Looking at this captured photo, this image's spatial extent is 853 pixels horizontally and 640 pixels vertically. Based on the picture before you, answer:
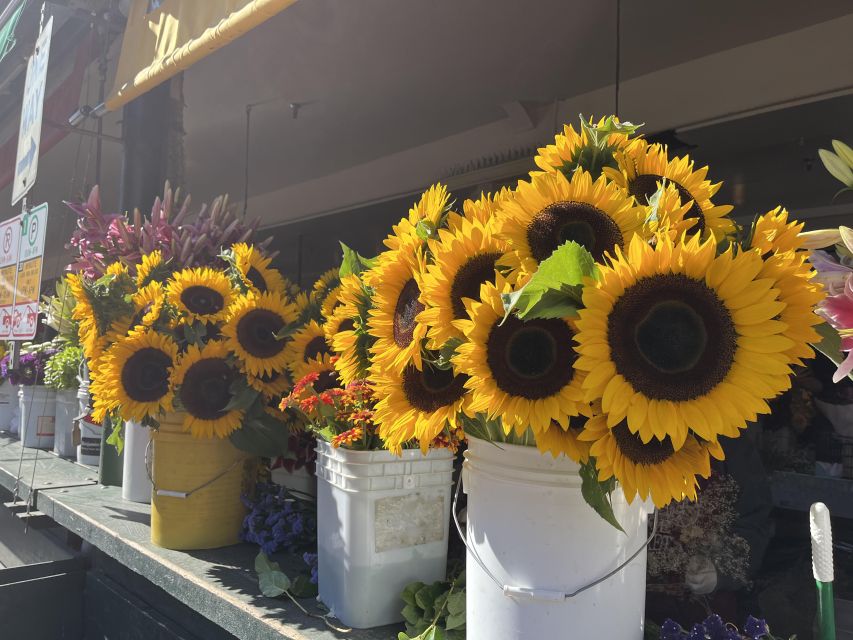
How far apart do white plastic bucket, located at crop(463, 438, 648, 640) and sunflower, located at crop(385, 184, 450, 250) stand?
0.24m

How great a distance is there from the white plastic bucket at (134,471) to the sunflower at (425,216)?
42.0 inches

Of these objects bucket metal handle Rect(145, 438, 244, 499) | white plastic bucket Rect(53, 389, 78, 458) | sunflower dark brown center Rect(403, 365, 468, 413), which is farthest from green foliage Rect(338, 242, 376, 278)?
white plastic bucket Rect(53, 389, 78, 458)

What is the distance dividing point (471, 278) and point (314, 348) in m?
0.62

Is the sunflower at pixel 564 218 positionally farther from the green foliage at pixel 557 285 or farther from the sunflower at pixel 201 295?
the sunflower at pixel 201 295

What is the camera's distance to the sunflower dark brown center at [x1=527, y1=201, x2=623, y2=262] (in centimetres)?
60

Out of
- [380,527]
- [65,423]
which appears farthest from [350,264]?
[65,423]

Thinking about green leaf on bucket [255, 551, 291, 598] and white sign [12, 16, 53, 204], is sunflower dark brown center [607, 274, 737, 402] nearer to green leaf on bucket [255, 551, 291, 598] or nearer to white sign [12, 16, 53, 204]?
green leaf on bucket [255, 551, 291, 598]

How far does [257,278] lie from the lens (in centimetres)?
137

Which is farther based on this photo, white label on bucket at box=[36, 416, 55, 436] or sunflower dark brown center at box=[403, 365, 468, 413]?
white label on bucket at box=[36, 416, 55, 436]

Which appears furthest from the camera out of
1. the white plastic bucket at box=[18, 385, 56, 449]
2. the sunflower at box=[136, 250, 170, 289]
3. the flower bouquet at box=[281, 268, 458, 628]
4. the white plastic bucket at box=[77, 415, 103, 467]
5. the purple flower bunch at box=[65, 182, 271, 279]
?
the white plastic bucket at box=[18, 385, 56, 449]

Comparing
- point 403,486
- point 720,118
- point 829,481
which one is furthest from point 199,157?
point 403,486

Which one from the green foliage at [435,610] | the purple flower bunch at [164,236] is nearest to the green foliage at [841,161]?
the green foliage at [435,610]

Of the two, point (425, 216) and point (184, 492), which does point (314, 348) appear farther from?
Answer: point (425, 216)

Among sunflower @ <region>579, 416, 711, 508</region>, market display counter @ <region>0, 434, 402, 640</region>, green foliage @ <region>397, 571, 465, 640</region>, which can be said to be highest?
sunflower @ <region>579, 416, 711, 508</region>
